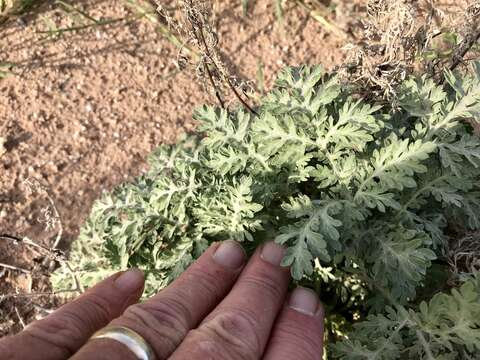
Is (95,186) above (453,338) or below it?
above

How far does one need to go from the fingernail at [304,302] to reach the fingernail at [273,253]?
0.12 metres

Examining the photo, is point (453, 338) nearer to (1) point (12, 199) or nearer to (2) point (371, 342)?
(2) point (371, 342)

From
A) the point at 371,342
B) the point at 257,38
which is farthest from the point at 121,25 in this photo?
the point at 371,342

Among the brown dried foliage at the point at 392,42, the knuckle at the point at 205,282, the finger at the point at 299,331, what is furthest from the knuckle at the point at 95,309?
the brown dried foliage at the point at 392,42

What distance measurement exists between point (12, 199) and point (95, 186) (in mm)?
501

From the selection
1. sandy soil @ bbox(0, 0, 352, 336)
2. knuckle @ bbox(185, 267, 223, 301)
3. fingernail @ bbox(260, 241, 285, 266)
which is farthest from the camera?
sandy soil @ bbox(0, 0, 352, 336)

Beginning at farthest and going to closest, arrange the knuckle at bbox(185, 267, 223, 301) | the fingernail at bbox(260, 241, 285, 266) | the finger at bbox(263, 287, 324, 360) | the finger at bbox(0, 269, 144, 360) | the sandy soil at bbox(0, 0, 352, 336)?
the sandy soil at bbox(0, 0, 352, 336)
the fingernail at bbox(260, 241, 285, 266)
the knuckle at bbox(185, 267, 223, 301)
the finger at bbox(263, 287, 324, 360)
the finger at bbox(0, 269, 144, 360)

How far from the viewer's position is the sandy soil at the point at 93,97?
344 cm

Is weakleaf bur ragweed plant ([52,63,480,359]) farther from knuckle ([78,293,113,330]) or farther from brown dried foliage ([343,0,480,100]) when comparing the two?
knuckle ([78,293,113,330])

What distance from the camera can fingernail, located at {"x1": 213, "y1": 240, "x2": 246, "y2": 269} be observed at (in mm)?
1903

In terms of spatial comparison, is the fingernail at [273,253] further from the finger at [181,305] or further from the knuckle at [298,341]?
→ the knuckle at [298,341]

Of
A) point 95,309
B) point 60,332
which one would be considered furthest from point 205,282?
point 60,332

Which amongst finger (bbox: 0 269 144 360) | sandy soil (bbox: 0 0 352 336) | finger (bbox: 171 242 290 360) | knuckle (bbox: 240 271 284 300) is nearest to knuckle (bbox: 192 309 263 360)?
finger (bbox: 171 242 290 360)

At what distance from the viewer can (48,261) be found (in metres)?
3.33
